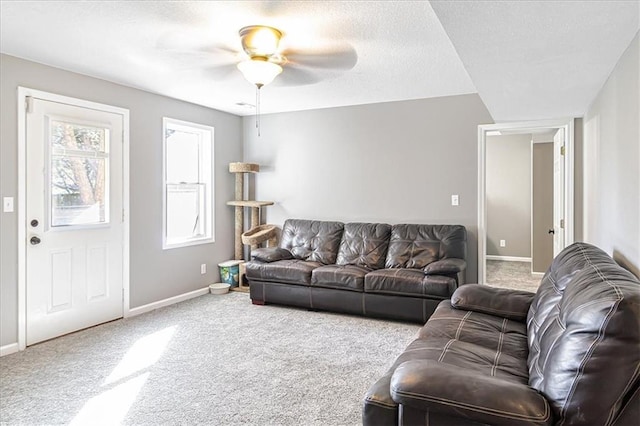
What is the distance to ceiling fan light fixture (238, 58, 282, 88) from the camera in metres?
3.11

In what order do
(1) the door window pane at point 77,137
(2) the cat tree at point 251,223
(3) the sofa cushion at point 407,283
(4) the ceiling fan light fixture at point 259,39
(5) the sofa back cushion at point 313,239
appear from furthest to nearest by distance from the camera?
1. (2) the cat tree at point 251,223
2. (5) the sofa back cushion at point 313,239
3. (3) the sofa cushion at point 407,283
4. (1) the door window pane at point 77,137
5. (4) the ceiling fan light fixture at point 259,39

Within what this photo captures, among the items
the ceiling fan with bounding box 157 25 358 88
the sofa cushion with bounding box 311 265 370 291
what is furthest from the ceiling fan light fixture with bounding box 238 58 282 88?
the sofa cushion with bounding box 311 265 370 291

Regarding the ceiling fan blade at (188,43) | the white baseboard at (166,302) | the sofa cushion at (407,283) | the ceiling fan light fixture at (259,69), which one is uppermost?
the ceiling fan blade at (188,43)

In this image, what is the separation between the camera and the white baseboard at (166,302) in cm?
438

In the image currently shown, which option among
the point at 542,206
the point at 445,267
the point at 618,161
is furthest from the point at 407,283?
the point at 542,206

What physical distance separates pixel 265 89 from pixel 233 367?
2.90 m

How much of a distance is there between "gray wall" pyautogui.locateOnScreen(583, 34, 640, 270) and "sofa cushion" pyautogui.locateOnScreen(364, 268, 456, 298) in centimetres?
132

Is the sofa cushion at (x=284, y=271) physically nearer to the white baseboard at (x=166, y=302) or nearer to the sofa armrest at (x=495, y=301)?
the white baseboard at (x=166, y=302)

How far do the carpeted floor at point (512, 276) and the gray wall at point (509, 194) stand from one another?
44 centimetres

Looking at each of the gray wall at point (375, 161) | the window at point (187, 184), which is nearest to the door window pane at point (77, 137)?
the window at point (187, 184)

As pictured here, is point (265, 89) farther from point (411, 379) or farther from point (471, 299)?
point (411, 379)

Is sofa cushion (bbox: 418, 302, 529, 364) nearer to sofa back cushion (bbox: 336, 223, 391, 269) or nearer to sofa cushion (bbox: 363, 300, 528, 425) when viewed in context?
sofa cushion (bbox: 363, 300, 528, 425)

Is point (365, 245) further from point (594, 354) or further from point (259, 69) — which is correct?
point (594, 354)

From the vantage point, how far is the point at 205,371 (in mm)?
2941
